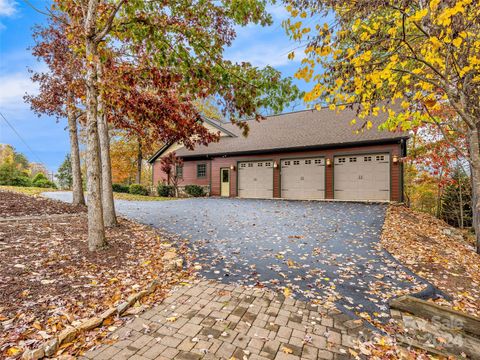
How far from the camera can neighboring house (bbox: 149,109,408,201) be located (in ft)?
40.9

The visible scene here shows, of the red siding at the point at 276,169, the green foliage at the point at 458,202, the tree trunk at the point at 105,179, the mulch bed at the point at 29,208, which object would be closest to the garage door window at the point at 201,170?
the red siding at the point at 276,169

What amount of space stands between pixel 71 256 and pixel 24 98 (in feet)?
33.6

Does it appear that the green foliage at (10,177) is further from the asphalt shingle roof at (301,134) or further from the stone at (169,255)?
the stone at (169,255)

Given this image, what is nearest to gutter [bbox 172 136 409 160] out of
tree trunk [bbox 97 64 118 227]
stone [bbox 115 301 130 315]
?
tree trunk [bbox 97 64 118 227]

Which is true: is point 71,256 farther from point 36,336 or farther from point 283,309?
point 283,309

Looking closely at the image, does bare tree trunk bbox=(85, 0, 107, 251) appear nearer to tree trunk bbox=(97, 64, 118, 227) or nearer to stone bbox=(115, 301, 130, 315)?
stone bbox=(115, 301, 130, 315)

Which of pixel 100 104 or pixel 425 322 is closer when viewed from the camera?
pixel 425 322

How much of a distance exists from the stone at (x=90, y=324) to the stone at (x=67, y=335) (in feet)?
0.24

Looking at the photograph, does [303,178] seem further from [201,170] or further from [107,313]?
[107,313]

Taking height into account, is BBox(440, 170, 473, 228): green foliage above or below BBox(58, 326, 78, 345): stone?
above

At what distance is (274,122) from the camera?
1869cm

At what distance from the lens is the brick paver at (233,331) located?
8.04 ft

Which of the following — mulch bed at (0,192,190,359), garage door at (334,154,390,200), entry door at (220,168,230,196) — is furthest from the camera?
entry door at (220,168,230,196)

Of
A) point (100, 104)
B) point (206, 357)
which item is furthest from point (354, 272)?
point (100, 104)
